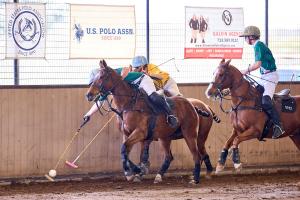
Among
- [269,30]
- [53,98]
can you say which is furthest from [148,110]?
[269,30]

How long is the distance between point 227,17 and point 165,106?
10.3ft

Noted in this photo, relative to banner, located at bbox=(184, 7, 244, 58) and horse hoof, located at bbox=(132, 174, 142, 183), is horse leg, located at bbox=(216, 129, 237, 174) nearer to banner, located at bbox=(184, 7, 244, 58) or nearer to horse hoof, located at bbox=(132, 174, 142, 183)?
horse hoof, located at bbox=(132, 174, 142, 183)

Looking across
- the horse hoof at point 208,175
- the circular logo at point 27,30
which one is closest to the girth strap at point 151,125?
the horse hoof at point 208,175

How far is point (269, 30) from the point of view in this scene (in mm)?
15680

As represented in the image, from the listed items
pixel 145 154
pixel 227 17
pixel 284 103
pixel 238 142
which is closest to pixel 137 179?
pixel 145 154

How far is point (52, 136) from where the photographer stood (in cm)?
1376

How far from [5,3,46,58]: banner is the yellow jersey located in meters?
1.97

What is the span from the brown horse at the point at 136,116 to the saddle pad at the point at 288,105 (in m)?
1.51

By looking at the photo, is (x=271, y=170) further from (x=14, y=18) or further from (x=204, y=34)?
(x=14, y=18)

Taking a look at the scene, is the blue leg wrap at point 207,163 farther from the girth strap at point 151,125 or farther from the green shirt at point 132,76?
the green shirt at point 132,76

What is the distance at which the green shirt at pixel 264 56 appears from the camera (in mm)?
12664

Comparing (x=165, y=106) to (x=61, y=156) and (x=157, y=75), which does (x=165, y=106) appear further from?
(x=61, y=156)

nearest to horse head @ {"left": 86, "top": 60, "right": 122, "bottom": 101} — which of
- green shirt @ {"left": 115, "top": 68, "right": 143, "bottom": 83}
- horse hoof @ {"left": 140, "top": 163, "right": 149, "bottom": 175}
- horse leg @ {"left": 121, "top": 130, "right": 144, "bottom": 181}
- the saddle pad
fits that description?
green shirt @ {"left": 115, "top": 68, "right": 143, "bottom": 83}

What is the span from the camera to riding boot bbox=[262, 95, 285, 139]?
Result: 1266cm
